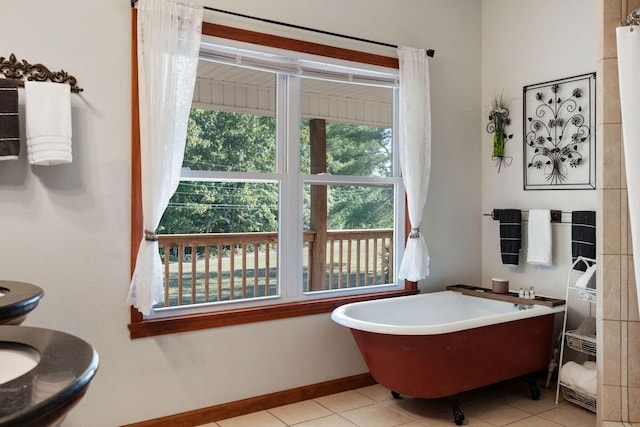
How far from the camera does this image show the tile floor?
9.96 feet

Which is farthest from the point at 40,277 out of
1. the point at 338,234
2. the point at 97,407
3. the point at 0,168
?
the point at 338,234

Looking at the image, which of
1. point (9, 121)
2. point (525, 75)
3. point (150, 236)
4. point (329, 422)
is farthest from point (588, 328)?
point (9, 121)

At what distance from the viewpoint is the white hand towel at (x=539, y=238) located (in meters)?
3.70

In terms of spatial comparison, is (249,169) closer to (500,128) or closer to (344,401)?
(344,401)

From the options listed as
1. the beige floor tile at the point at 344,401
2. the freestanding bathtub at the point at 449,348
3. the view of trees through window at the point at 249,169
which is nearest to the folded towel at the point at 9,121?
the view of trees through window at the point at 249,169

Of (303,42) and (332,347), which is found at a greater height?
(303,42)

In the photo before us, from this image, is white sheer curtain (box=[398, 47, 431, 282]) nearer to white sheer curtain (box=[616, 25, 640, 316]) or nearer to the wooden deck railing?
the wooden deck railing

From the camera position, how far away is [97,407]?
8.89ft

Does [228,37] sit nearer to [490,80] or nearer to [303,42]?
[303,42]

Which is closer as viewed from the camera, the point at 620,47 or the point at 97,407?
the point at 620,47

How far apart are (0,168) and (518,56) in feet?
11.9

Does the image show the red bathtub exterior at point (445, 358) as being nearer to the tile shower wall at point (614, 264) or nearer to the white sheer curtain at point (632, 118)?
the tile shower wall at point (614, 264)

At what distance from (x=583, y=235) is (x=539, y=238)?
36 centimetres

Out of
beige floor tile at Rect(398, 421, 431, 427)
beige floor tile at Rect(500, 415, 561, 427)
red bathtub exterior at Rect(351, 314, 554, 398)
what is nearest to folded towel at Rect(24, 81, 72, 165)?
red bathtub exterior at Rect(351, 314, 554, 398)
